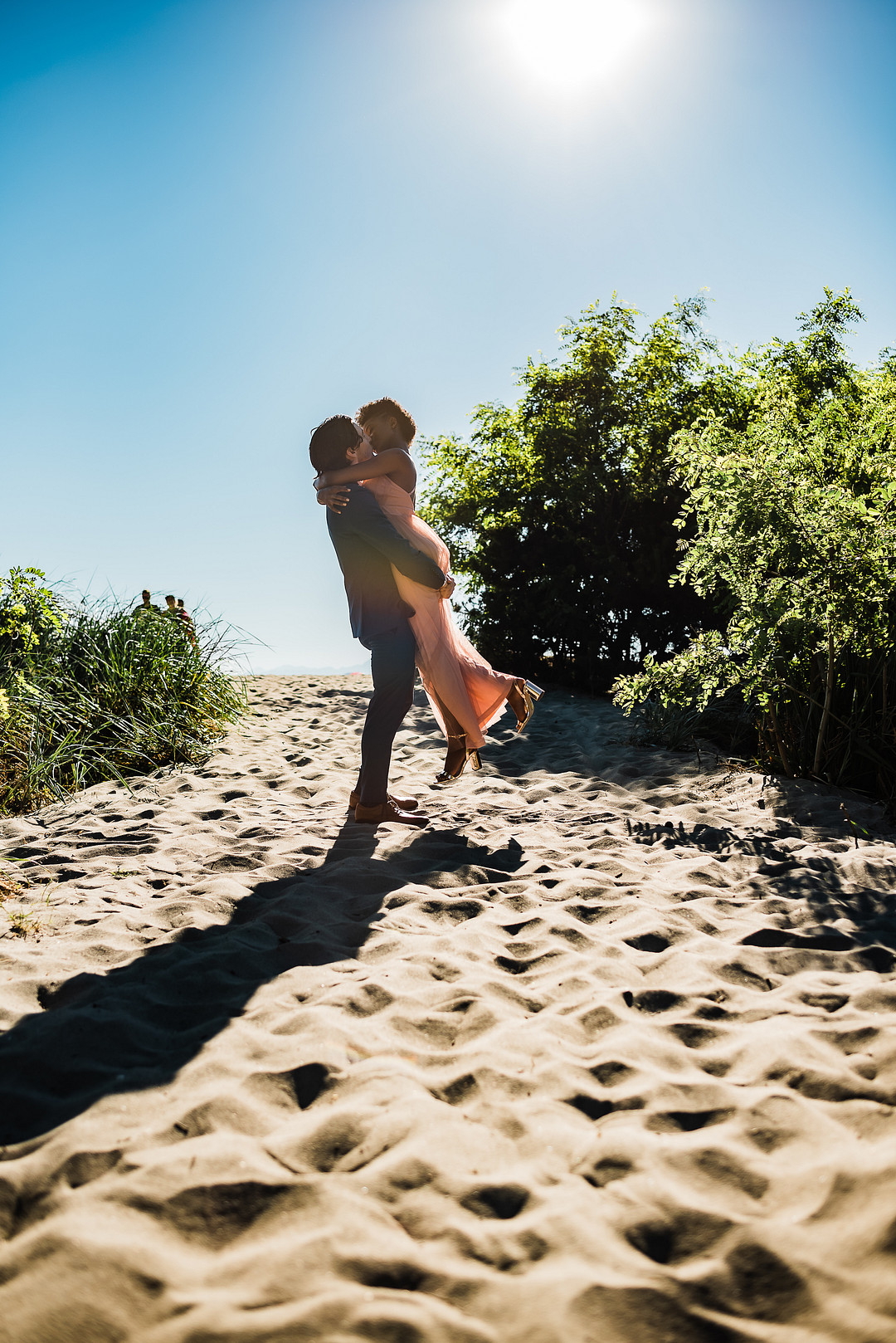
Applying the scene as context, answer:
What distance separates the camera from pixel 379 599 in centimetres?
407

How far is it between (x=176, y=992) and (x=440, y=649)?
7.51 ft

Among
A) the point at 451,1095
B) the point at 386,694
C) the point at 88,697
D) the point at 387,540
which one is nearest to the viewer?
the point at 451,1095

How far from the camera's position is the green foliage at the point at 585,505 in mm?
10141

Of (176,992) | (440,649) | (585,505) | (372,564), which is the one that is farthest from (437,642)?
(585,505)

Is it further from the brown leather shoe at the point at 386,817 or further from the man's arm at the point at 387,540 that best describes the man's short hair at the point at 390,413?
the brown leather shoe at the point at 386,817

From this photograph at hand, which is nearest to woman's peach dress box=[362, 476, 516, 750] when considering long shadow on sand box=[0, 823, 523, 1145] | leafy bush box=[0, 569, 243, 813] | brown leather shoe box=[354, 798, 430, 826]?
brown leather shoe box=[354, 798, 430, 826]

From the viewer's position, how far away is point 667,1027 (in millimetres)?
2104

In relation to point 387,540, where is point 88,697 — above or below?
below

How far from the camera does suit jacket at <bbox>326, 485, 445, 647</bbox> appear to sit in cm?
393

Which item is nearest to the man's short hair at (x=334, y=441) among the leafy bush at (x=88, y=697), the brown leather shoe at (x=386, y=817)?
the brown leather shoe at (x=386, y=817)

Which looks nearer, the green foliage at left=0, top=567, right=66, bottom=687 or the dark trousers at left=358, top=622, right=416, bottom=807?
the dark trousers at left=358, top=622, right=416, bottom=807

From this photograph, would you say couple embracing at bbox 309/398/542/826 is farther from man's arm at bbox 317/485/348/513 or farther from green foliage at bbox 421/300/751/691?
green foliage at bbox 421/300/751/691

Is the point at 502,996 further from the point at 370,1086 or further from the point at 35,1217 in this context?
the point at 35,1217

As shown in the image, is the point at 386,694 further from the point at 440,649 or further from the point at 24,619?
the point at 24,619
